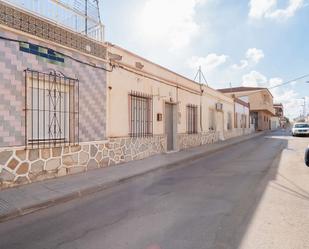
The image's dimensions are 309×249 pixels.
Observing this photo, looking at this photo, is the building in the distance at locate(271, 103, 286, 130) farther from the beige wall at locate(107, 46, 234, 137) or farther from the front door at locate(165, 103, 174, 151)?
the front door at locate(165, 103, 174, 151)

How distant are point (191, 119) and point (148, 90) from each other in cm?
537

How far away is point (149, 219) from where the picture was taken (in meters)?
4.43

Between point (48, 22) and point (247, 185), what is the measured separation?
670 cm

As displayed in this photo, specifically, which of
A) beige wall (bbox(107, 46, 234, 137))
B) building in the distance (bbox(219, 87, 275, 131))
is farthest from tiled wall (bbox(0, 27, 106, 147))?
building in the distance (bbox(219, 87, 275, 131))

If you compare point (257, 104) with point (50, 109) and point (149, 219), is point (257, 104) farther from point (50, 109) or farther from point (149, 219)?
point (149, 219)

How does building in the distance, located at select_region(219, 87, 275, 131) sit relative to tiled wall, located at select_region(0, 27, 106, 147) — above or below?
above

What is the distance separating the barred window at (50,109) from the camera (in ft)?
22.2

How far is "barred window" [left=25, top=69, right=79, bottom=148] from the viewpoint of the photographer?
6.75 metres

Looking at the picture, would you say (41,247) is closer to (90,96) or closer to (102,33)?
(90,96)

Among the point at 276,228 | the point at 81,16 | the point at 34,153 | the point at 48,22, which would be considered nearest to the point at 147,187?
the point at 34,153

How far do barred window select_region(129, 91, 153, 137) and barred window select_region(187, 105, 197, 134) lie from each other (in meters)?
4.54

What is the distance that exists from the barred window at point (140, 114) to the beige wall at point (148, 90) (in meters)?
0.28

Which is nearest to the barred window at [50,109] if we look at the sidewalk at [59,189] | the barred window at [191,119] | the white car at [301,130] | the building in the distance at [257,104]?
the sidewalk at [59,189]

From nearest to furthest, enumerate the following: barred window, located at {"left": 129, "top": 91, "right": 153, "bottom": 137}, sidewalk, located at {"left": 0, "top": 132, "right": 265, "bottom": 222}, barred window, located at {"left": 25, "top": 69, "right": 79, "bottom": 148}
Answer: sidewalk, located at {"left": 0, "top": 132, "right": 265, "bottom": 222} < barred window, located at {"left": 25, "top": 69, "right": 79, "bottom": 148} < barred window, located at {"left": 129, "top": 91, "right": 153, "bottom": 137}
